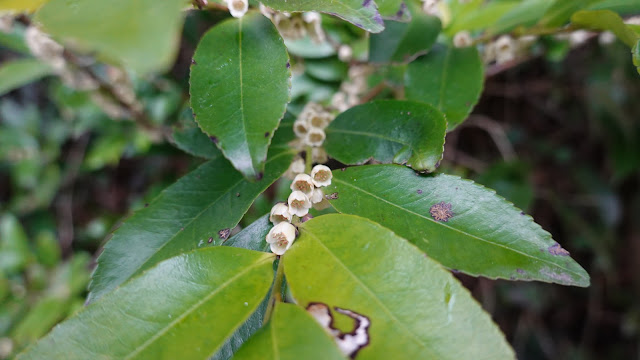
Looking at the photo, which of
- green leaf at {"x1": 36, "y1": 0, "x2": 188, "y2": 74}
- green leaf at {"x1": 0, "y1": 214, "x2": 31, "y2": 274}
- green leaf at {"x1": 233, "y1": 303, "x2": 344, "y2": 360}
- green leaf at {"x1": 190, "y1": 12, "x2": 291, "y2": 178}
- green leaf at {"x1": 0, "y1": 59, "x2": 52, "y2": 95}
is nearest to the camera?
green leaf at {"x1": 36, "y1": 0, "x2": 188, "y2": 74}

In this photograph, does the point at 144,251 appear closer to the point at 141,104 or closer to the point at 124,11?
the point at 124,11

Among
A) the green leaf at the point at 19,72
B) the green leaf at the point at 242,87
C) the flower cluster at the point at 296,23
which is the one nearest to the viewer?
the green leaf at the point at 242,87

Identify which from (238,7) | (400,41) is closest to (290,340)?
(238,7)

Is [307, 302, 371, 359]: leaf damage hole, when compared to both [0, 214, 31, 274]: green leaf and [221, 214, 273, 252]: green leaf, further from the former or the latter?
[0, 214, 31, 274]: green leaf

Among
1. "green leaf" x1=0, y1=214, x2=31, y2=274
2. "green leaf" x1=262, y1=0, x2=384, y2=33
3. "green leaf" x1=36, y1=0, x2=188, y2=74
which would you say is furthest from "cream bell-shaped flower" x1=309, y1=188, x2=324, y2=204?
"green leaf" x1=0, y1=214, x2=31, y2=274

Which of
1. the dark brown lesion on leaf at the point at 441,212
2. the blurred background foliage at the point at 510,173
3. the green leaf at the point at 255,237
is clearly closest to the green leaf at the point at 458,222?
the dark brown lesion on leaf at the point at 441,212

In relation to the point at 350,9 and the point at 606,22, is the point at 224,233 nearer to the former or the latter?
the point at 350,9

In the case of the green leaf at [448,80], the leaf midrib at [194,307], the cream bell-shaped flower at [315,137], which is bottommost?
the leaf midrib at [194,307]

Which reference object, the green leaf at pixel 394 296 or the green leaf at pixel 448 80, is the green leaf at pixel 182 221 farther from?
the green leaf at pixel 448 80

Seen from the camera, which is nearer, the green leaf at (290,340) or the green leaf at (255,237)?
the green leaf at (290,340)
